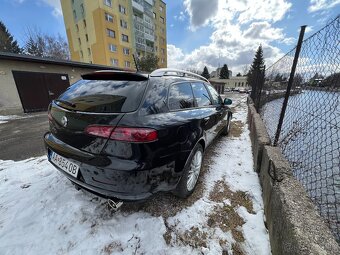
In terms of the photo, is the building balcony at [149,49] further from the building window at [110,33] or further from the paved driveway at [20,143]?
the paved driveway at [20,143]

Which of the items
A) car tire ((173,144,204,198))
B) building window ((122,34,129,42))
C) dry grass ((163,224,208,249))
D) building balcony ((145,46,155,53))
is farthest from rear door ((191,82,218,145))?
building balcony ((145,46,155,53))

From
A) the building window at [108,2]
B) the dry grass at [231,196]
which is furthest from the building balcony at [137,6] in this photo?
the dry grass at [231,196]

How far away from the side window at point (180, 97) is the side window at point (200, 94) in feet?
0.68

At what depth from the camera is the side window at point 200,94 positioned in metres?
2.76

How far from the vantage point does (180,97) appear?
2.23 m

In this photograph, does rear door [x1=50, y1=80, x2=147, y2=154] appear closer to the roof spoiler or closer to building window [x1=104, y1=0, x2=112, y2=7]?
the roof spoiler

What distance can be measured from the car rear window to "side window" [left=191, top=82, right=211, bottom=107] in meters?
1.20

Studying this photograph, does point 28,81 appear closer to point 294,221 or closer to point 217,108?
point 217,108

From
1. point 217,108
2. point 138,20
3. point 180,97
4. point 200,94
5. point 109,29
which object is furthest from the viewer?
point 138,20

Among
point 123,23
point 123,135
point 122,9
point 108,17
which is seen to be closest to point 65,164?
point 123,135

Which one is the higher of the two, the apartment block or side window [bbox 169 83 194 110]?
the apartment block

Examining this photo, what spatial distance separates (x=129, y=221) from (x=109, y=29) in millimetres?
30497

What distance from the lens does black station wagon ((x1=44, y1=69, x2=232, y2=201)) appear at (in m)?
1.50

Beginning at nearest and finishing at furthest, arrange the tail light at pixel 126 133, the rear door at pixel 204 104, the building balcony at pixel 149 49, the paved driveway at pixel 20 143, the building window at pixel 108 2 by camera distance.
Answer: the tail light at pixel 126 133 < the rear door at pixel 204 104 < the paved driveway at pixel 20 143 < the building window at pixel 108 2 < the building balcony at pixel 149 49
